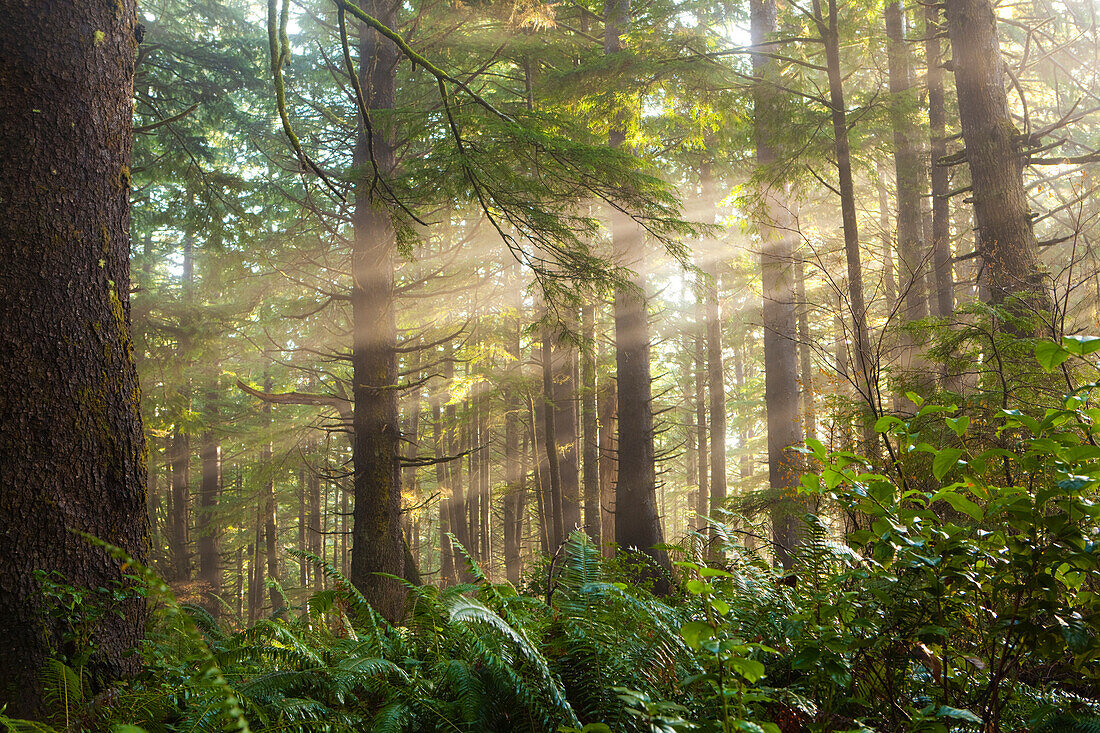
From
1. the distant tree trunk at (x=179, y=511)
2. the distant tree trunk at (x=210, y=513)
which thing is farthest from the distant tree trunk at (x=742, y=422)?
the distant tree trunk at (x=179, y=511)

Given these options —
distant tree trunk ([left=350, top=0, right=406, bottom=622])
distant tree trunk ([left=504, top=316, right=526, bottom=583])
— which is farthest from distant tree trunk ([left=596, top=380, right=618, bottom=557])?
distant tree trunk ([left=350, top=0, right=406, bottom=622])

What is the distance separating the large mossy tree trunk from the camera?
2549 millimetres

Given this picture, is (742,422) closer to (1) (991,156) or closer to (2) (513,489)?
(2) (513,489)

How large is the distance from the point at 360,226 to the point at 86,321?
6.34 metres

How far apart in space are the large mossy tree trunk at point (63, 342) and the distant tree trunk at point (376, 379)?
4521 millimetres

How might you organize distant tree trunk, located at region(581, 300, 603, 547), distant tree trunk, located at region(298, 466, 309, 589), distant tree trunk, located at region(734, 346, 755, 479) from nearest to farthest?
distant tree trunk, located at region(581, 300, 603, 547)
distant tree trunk, located at region(734, 346, 755, 479)
distant tree trunk, located at region(298, 466, 309, 589)

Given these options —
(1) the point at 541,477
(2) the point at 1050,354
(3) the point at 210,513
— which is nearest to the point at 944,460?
(2) the point at 1050,354

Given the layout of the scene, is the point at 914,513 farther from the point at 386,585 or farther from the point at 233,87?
the point at 233,87

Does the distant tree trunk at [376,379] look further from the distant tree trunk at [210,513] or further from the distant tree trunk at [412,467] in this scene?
the distant tree trunk at [210,513]

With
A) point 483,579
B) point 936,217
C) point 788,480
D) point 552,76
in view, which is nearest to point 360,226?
point 552,76

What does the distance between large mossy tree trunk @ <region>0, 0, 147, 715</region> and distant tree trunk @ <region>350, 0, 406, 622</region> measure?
14.8 ft

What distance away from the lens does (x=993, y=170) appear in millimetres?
6762

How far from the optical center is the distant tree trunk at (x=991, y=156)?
646 centimetres

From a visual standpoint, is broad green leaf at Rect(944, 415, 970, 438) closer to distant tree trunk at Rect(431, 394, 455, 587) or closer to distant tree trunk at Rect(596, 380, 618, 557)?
→ distant tree trunk at Rect(596, 380, 618, 557)
